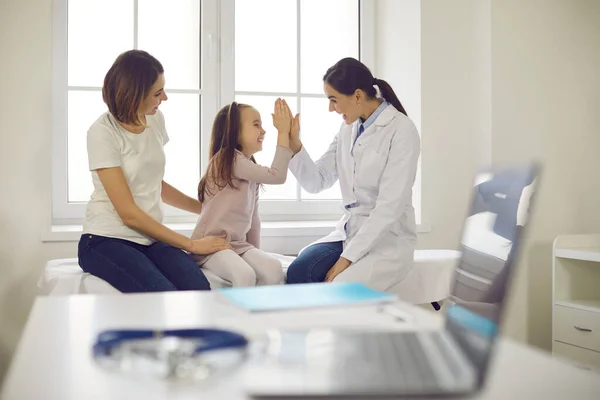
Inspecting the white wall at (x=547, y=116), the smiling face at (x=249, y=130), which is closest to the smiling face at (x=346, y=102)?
the smiling face at (x=249, y=130)

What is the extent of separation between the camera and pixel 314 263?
7.64 ft

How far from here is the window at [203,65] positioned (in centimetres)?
282

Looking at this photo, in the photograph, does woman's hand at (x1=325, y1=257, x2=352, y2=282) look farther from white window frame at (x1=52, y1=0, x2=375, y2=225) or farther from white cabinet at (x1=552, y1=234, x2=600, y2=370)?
white cabinet at (x1=552, y1=234, x2=600, y2=370)

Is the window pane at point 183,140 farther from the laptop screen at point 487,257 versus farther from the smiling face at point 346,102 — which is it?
the laptop screen at point 487,257

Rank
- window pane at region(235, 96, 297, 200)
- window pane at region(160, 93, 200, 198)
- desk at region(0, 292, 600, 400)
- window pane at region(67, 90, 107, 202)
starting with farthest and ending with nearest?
window pane at region(235, 96, 297, 200)
window pane at region(160, 93, 200, 198)
window pane at region(67, 90, 107, 202)
desk at region(0, 292, 600, 400)

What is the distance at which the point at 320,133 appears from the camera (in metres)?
3.17

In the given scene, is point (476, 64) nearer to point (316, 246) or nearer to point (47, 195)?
point (316, 246)

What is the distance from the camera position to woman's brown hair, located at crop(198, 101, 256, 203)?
235cm

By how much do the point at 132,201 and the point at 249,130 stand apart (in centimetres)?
57

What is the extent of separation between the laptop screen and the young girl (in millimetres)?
1360

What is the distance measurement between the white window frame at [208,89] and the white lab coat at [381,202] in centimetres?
63

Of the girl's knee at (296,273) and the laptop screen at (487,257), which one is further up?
the laptop screen at (487,257)

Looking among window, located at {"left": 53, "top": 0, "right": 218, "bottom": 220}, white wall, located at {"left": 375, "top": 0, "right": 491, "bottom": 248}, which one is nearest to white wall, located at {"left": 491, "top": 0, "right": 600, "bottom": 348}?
white wall, located at {"left": 375, "top": 0, "right": 491, "bottom": 248}

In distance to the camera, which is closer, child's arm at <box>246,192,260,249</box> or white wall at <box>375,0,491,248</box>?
child's arm at <box>246,192,260,249</box>
